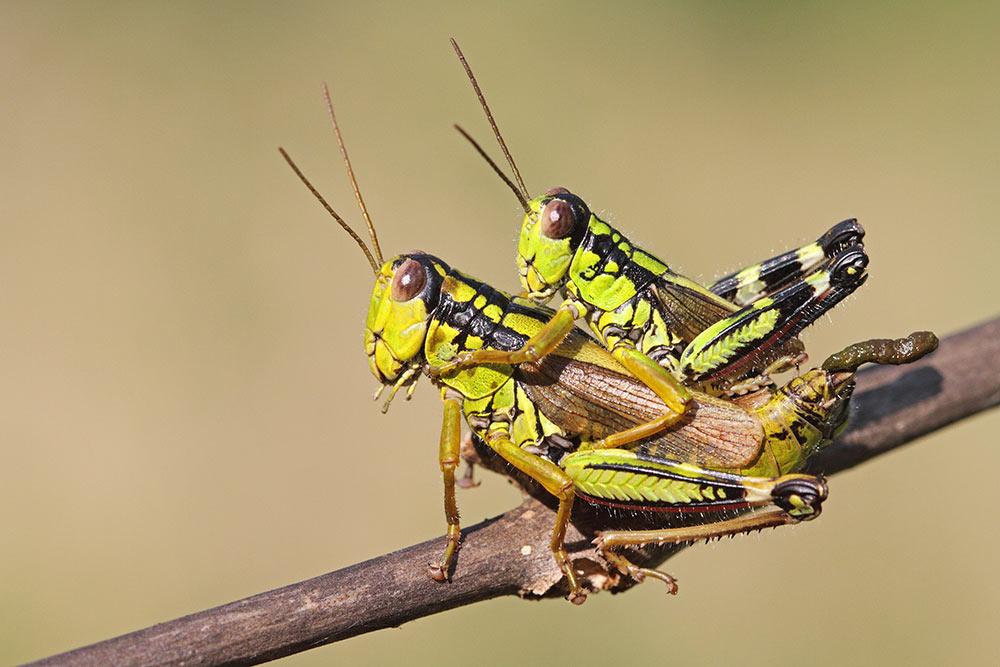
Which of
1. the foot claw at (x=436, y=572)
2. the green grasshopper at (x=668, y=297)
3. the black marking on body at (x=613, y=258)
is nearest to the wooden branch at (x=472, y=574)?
the foot claw at (x=436, y=572)

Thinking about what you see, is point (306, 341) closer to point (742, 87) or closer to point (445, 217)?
point (445, 217)

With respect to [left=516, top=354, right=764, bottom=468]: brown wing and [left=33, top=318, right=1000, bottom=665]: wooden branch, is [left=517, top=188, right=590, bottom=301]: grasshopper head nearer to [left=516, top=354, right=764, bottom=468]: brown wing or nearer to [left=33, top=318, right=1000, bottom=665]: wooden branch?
[left=516, top=354, right=764, bottom=468]: brown wing

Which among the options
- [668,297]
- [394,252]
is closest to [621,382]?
[668,297]

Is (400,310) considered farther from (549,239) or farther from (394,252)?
(394,252)

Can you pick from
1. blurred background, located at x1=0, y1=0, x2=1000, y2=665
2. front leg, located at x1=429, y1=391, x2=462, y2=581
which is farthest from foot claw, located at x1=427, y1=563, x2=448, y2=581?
blurred background, located at x1=0, y1=0, x2=1000, y2=665

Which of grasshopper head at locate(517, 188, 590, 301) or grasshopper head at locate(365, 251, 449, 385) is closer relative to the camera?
grasshopper head at locate(365, 251, 449, 385)

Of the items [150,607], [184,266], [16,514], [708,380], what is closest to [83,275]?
[184,266]

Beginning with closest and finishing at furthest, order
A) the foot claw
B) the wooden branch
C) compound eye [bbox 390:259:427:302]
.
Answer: the wooden branch → the foot claw → compound eye [bbox 390:259:427:302]
